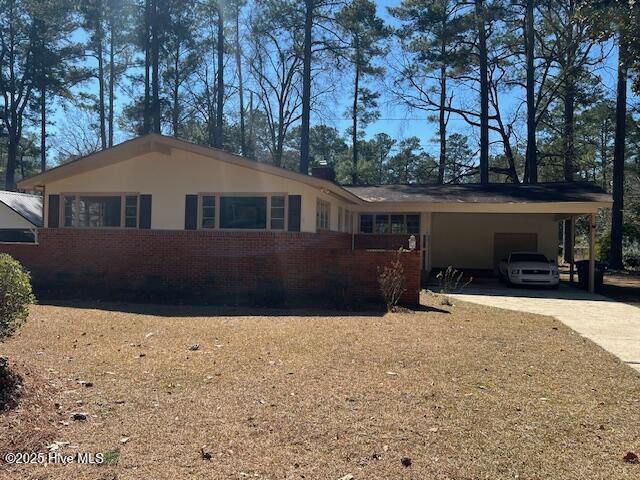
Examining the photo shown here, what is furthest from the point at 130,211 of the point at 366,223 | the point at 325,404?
the point at 325,404

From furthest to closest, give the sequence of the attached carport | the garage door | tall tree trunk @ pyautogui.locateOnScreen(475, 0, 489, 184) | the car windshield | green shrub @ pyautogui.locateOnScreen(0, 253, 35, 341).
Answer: tall tree trunk @ pyautogui.locateOnScreen(475, 0, 489, 184)
the garage door
the car windshield
the attached carport
green shrub @ pyautogui.locateOnScreen(0, 253, 35, 341)

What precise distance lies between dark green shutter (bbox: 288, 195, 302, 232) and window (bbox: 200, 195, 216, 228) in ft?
6.74

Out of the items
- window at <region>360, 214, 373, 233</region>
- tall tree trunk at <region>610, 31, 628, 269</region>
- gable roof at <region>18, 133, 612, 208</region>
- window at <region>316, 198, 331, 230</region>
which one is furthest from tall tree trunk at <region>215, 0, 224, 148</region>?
tall tree trunk at <region>610, 31, 628, 269</region>

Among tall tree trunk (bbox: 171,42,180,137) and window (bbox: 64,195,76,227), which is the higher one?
tall tree trunk (bbox: 171,42,180,137)

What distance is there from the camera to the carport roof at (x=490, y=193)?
17.4 meters

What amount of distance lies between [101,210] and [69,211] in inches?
37.7

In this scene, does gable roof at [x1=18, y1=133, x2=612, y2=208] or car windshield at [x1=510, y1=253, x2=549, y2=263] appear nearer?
gable roof at [x1=18, y1=133, x2=612, y2=208]

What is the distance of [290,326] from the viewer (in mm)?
8844

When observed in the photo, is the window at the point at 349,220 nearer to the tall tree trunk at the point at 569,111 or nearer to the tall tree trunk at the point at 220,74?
the tall tree trunk at the point at 569,111

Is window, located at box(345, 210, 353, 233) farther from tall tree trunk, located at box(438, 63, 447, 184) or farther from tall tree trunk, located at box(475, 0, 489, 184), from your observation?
tall tree trunk, located at box(438, 63, 447, 184)

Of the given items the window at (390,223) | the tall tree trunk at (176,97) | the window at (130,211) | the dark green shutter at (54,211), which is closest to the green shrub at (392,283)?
the window at (130,211)

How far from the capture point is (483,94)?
28797 mm

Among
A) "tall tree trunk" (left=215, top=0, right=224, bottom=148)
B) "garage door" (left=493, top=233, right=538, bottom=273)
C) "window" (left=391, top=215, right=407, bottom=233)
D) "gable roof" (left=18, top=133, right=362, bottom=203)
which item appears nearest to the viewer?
"gable roof" (left=18, top=133, right=362, bottom=203)

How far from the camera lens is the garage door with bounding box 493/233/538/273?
71.2ft
